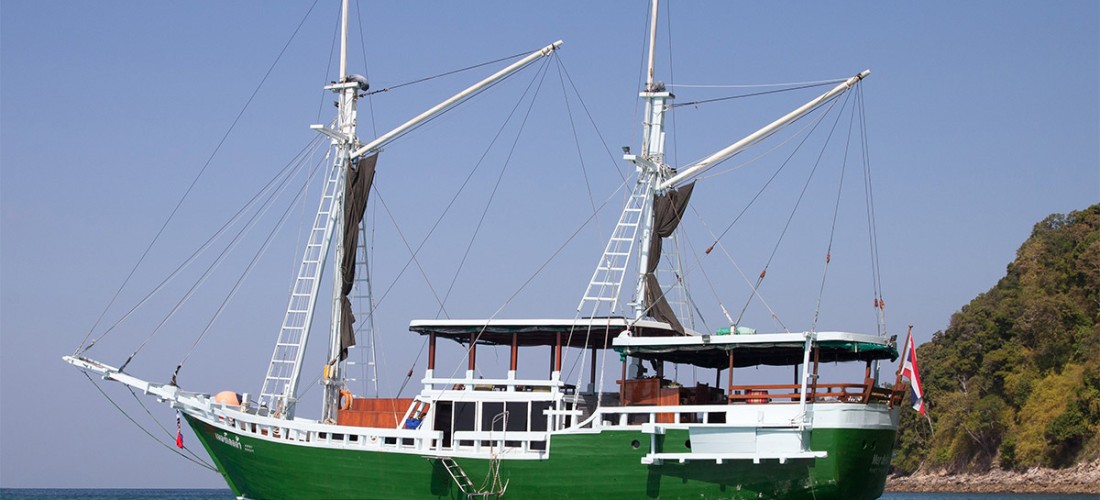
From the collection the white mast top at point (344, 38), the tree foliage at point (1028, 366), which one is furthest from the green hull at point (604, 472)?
the tree foliage at point (1028, 366)

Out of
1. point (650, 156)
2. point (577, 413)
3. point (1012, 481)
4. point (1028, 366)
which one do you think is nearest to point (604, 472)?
point (577, 413)

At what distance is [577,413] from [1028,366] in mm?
51409

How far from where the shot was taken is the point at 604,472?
3119cm

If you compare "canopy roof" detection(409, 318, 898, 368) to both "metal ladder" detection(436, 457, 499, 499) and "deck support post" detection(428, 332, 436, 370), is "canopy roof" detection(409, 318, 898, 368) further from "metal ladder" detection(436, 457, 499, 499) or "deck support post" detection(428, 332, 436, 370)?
"metal ladder" detection(436, 457, 499, 499)

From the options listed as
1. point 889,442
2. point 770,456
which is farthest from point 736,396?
point 889,442

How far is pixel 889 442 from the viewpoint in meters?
31.3

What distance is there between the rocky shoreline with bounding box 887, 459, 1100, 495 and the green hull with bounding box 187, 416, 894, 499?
3998 centimetres

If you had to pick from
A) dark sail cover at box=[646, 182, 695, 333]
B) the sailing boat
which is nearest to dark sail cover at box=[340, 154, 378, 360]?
the sailing boat

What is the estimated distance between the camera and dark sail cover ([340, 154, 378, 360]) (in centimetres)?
3897

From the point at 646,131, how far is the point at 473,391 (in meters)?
9.36

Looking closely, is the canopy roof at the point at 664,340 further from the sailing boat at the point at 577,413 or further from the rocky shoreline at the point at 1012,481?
the rocky shoreline at the point at 1012,481

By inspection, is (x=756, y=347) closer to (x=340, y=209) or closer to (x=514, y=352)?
(x=514, y=352)

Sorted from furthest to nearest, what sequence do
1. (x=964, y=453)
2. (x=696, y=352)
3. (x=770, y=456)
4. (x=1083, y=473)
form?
(x=964, y=453)
(x=1083, y=473)
(x=696, y=352)
(x=770, y=456)

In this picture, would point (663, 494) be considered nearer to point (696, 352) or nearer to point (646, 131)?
point (696, 352)
